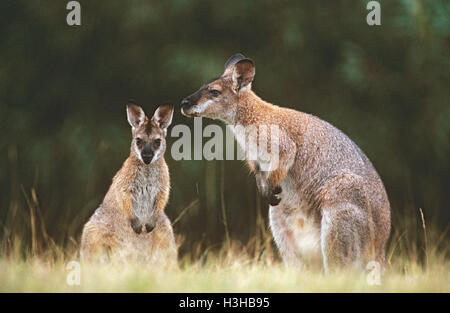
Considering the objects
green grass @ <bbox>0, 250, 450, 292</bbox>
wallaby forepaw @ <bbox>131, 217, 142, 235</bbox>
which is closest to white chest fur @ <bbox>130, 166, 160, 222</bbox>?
wallaby forepaw @ <bbox>131, 217, 142, 235</bbox>

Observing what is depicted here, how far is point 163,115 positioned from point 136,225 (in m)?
1.02

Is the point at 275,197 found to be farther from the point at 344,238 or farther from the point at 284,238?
the point at 344,238

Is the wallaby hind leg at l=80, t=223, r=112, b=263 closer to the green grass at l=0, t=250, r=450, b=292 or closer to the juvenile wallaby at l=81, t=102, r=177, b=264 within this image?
the juvenile wallaby at l=81, t=102, r=177, b=264

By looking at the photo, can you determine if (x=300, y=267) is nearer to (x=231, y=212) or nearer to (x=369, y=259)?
(x=369, y=259)

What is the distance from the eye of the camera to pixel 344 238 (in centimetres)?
584

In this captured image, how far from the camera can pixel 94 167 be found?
313 inches

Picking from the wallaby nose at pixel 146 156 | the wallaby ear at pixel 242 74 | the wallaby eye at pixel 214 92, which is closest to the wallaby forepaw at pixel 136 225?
the wallaby nose at pixel 146 156

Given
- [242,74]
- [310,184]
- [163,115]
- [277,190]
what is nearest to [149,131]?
[163,115]

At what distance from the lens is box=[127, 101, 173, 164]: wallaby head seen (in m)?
5.99

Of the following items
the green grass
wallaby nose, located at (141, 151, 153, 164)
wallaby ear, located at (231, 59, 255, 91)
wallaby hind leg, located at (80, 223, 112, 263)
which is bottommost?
the green grass

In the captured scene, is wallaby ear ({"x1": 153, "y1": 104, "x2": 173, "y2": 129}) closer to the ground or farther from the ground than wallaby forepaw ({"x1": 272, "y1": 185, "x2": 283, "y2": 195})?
farther from the ground

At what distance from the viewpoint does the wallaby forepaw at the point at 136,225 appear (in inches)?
240
